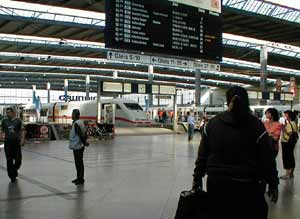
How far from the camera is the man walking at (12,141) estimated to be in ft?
33.3

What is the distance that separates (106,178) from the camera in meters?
10.7

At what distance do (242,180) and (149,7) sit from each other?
6.62 metres

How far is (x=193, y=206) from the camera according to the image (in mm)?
3553

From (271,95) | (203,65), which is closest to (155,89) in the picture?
(271,95)

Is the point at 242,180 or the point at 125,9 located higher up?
the point at 125,9

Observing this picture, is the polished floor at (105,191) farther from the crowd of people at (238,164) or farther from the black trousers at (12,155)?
the crowd of people at (238,164)

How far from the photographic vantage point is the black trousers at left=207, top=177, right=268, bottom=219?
11.3 ft

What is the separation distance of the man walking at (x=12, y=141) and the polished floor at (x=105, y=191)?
343 mm

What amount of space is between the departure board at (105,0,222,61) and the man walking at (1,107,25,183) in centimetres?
309

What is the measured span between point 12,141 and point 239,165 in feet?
25.5

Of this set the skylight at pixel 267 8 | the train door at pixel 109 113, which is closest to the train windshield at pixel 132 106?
the train door at pixel 109 113

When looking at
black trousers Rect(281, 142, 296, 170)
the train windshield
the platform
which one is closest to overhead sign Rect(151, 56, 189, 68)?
black trousers Rect(281, 142, 296, 170)

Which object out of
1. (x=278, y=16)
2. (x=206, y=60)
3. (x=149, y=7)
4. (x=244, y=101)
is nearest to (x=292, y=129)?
(x=206, y=60)

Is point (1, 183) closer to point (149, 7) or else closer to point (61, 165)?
point (61, 165)
